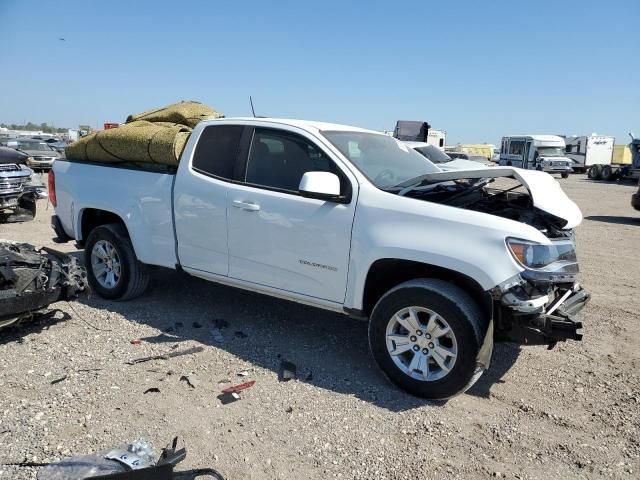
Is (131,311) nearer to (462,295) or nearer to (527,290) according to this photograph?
(462,295)

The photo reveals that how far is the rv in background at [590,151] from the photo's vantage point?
133 ft

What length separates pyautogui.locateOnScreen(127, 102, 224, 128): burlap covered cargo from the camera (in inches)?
230

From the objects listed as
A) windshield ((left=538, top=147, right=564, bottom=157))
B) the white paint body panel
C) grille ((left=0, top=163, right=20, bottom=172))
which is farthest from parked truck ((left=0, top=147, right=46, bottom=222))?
windshield ((left=538, top=147, right=564, bottom=157))

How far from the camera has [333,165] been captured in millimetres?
4129

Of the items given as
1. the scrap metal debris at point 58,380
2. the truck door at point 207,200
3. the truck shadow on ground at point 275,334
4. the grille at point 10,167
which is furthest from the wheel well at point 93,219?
the grille at point 10,167

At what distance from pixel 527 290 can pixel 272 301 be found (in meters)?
2.97

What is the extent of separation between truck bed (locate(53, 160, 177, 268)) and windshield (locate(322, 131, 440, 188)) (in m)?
1.73

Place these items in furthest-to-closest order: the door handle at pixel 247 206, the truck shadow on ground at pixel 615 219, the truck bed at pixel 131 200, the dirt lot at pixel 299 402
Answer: the truck shadow on ground at pixel 615 219, the truck bed at pixel 131 200, the door handle at pixel 247 206, the dirt lot at pixel 299 402

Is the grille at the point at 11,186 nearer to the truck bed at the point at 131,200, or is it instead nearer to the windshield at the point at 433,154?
the truck bed at the point at 131,200

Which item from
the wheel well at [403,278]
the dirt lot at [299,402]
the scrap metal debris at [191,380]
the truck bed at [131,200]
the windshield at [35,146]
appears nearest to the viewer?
the dirt lot at [299,402]

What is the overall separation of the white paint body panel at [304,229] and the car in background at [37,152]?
763 inches

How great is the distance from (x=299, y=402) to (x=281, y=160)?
1.99 metres

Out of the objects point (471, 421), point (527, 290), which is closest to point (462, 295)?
point (527, 290)

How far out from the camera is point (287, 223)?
4180mm
